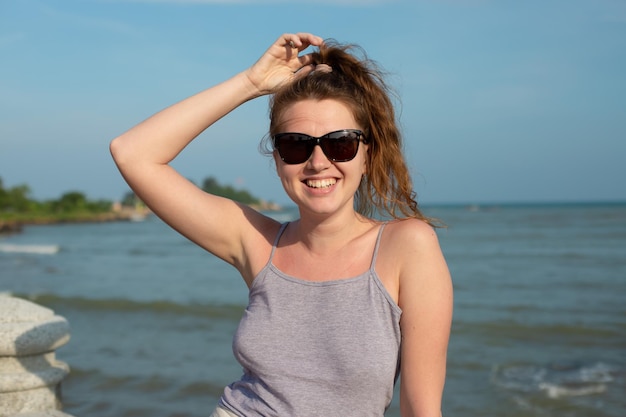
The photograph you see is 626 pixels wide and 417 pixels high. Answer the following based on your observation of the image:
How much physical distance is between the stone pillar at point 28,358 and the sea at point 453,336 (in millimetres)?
1695

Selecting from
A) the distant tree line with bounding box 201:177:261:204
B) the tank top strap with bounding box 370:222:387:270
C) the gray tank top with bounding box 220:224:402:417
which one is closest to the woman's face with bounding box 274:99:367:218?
the tank top strap with bounding box 370:222:387:270

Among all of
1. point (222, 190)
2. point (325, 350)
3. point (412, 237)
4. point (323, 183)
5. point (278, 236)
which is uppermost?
point (323, 183)

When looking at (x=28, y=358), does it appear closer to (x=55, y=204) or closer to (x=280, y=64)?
(x=280, y=64)

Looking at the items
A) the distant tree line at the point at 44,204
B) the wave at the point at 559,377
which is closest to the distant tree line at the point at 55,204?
the distant tree line at the point at 44,204

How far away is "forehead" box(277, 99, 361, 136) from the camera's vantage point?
2.52m

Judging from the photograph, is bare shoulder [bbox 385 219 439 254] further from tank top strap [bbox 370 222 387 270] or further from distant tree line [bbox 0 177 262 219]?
distant tree line [bbox 0 177 262 219]

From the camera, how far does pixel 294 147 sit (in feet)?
8.32

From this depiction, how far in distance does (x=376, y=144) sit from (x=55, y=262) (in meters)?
24.3

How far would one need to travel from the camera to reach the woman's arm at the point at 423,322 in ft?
7.74

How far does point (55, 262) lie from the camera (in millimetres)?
24734

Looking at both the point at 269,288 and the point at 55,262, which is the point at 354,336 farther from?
the point at 55,262

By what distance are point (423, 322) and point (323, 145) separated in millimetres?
746

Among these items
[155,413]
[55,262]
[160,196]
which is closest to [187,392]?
[155,413]

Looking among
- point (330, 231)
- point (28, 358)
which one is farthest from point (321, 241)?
point (28, 358)
